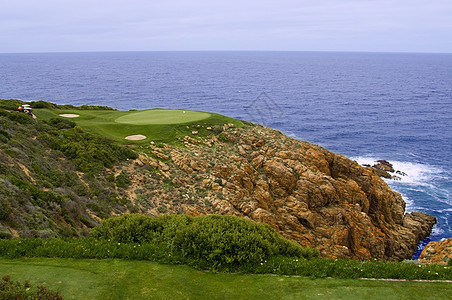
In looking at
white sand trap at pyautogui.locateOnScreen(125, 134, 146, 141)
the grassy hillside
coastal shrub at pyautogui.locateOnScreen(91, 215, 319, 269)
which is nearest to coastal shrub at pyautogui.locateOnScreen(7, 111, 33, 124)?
the grassy hillside

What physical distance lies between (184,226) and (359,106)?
8186 centimetres

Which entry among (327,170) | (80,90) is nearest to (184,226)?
(327,170)

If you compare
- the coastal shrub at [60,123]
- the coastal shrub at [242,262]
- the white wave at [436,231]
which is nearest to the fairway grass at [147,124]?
the coastal shrub at [60,123]

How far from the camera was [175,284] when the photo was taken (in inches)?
398

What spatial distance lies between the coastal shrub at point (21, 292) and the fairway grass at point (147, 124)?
19.8 meters

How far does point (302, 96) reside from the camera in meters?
97.9

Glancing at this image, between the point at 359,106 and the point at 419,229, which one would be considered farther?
the point at 359,106

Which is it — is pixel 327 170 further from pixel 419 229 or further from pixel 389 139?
pixel 389 139

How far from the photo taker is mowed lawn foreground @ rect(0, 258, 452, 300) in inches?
379

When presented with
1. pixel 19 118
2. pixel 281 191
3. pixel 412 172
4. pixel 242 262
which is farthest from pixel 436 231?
pixel 19 118

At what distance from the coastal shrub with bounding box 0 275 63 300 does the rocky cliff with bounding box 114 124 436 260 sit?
1056 centimetres

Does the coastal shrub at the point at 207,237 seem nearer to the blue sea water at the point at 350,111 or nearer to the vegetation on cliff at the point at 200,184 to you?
the vegetation on cliff at the point at 200,184

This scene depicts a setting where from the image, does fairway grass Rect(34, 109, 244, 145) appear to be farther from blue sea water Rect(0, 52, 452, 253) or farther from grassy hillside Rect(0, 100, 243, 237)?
blue sea water Rect(0, 52, 452, 253)

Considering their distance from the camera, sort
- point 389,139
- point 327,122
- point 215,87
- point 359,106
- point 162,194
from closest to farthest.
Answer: point 162,194 < point 389,139 < point 327,122 < point 359,106 < point 215,87
